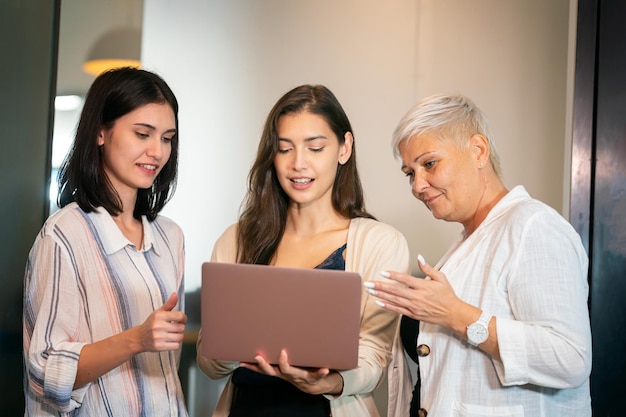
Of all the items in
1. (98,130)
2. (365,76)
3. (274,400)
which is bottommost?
(274,400)

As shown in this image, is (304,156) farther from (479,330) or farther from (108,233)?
(479,330)

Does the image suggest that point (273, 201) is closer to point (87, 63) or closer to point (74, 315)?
point (74, 315)

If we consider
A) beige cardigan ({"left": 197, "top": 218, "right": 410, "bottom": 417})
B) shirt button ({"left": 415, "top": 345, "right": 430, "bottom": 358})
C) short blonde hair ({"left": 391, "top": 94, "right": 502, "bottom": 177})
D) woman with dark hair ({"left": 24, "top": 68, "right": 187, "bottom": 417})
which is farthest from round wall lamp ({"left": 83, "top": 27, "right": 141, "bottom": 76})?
shirt button ({"left": 415, "top": 345, "right": 430, "bottom": 358})

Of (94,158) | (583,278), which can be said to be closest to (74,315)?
(94,158)

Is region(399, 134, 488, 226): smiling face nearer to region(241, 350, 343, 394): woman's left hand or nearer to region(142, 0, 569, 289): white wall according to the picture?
region(241, 350, 343, 394): woman's left hand

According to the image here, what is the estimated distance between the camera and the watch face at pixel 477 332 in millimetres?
1581

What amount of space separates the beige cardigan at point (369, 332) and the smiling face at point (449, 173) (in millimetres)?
293

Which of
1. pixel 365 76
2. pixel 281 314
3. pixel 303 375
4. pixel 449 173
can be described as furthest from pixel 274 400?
pixel 365 76

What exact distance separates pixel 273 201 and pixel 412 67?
1077mm

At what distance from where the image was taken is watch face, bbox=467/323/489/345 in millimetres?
1581

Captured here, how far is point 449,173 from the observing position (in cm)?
182

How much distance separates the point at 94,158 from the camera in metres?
1.95

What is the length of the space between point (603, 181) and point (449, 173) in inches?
39.9

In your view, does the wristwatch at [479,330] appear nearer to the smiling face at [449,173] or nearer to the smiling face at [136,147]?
the smiling face at [449,173]
